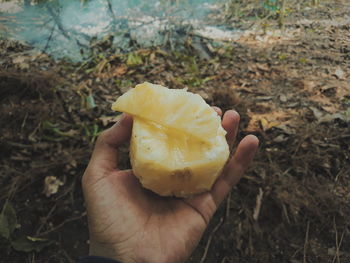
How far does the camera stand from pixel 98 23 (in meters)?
7.00

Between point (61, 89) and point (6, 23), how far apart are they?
13.3ft

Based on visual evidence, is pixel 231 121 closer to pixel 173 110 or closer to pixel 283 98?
pixel 173 110

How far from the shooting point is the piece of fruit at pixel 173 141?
1.72m

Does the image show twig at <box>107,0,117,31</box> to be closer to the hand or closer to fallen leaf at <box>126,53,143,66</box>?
fallen leaf at <box>126,53,143,66</box>

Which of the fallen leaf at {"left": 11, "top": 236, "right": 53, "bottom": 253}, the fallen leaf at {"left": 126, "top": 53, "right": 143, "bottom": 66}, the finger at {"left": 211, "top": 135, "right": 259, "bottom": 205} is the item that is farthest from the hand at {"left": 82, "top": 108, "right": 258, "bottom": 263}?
the fallen leaf at {"left": 126, "top": 53, "right": 143, "bottom": 66}

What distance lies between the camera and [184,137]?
1849 millimetres

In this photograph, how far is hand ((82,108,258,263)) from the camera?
1703mm

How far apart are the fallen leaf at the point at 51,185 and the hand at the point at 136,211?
1021 millimetres

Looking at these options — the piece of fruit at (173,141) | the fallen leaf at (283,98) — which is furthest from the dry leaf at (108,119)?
the fallen leaf at (283,98)

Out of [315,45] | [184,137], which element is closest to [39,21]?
[315,45]

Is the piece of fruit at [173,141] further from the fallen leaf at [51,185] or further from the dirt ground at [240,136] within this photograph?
the fallen leaf at [51,185]

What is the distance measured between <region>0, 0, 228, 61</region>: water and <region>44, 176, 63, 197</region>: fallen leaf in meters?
3.14

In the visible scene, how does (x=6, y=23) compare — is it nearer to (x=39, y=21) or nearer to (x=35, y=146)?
(x=39, y=21)

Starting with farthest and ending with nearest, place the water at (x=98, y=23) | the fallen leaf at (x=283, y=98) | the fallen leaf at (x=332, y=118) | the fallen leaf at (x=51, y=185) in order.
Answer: the water at (x=98, y=23) → the fallen leaf at (x=283, y=98) → the fallen leaf at (x=332, y=118) → the fallen leaf at (x=51, y=185)
